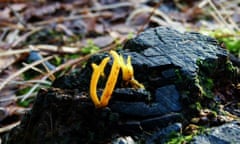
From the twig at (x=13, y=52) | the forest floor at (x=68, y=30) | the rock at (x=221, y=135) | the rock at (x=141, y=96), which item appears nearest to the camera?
the rock at (x=221, y=135)

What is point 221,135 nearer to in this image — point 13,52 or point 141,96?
point 141,96

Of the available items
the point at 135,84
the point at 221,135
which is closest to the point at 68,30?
the point at 135,84

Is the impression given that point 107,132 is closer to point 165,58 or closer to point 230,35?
point 165,58

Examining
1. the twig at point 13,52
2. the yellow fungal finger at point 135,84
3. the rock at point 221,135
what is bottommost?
the rock at point 221,135

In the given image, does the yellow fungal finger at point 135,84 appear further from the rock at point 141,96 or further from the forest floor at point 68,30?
the forest floor at point 68,30

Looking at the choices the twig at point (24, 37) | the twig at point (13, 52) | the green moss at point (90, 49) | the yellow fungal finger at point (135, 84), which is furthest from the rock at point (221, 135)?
the twig at point (24, 37)

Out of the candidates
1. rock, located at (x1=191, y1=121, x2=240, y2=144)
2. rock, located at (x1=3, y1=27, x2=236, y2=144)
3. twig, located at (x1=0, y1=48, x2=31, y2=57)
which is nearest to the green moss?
twig, located at (x1=0, y1=48, x2=31, y2=57)
